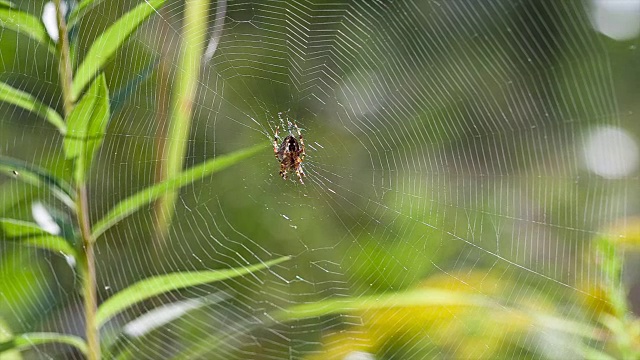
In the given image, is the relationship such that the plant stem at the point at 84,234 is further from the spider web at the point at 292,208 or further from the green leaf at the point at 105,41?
the spider web at the point at 292,208

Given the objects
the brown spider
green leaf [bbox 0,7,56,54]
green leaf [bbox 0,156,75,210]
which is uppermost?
green leaf [bbox 0,7,56,54]

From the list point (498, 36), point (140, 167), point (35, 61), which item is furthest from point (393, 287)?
point (498, 36)

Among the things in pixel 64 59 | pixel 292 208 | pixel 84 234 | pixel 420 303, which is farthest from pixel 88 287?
pixel 292 208

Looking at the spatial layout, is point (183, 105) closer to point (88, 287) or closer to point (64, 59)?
point (64, 59)

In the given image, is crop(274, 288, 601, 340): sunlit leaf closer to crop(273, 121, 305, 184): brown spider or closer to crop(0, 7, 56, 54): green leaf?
crop(0, 7, 56, 54): green leaf

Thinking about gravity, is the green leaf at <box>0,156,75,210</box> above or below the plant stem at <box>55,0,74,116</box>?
below

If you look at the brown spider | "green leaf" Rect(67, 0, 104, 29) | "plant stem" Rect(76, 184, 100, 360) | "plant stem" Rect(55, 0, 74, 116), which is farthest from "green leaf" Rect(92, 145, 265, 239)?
the brown spider

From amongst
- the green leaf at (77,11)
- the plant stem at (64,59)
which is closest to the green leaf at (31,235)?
the plant stem at (64,59)
